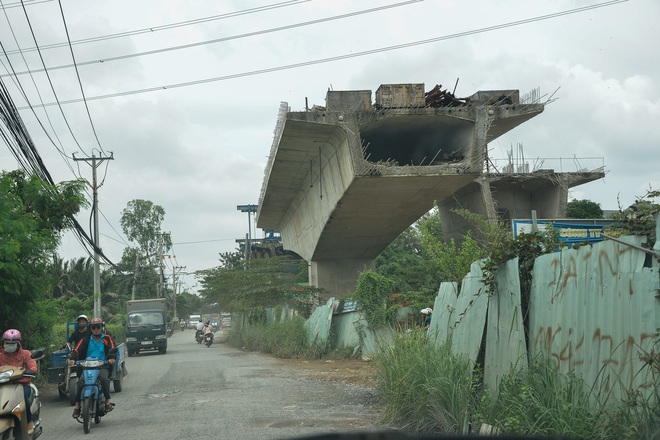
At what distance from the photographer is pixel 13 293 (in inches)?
533

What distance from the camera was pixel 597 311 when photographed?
637cm

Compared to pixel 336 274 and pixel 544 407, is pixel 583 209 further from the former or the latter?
pixel 544 407

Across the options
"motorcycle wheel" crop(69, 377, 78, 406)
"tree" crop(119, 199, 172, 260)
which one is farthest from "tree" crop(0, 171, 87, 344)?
"tree" crop(119, 199, 172, 260)

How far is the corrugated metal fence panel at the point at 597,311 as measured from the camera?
561 centimetres

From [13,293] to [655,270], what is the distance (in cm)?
1193

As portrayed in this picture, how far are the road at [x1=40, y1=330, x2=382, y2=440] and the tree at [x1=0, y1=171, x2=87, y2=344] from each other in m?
1.94

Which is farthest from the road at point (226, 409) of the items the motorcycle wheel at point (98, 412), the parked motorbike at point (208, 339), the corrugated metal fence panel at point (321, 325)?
→ the parked motorbike at point (208, 339)

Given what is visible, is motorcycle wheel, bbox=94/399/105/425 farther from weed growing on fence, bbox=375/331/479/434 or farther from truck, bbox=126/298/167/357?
truck, bbox=126/298/167/357

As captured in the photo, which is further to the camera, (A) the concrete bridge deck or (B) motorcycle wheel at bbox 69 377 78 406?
(A) the concrete bridge deck

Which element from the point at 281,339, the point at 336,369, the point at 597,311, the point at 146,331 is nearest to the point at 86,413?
the point at 597,311

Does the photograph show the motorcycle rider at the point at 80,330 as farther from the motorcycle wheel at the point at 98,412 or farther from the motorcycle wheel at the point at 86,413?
the motorcycle wheel at the point at 86,413

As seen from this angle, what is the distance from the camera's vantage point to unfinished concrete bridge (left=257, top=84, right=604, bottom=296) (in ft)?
84.1

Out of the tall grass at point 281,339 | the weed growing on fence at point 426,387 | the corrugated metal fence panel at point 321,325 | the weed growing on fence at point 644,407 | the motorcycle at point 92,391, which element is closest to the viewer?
the weed growing on fence at point 644,407

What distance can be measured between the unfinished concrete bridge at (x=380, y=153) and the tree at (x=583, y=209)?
309 inches
